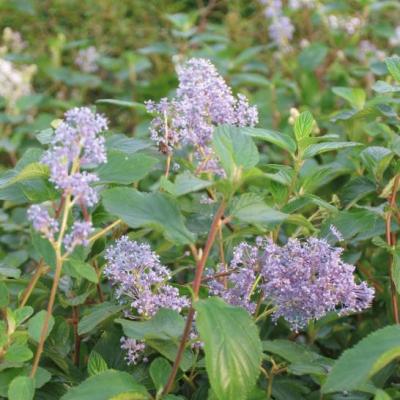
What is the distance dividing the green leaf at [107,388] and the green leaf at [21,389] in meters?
0.04

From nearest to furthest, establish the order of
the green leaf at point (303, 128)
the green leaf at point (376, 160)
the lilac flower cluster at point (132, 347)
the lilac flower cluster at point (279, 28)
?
the lilac flower cluster at point (132, 347), the green leaf at point (303, 128), the green leaf at point (376, 160), the lilac flower cluster at point (279, 28)

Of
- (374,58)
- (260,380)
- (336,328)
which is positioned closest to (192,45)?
(374,58)

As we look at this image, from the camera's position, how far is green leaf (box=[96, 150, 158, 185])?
3.34ft

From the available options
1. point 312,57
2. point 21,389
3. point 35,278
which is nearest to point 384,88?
point 35,278

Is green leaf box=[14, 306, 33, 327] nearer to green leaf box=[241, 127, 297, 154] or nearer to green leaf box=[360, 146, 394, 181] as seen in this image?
green leaf box=[241, 127, 297, 154]

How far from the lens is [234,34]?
11.9 feet

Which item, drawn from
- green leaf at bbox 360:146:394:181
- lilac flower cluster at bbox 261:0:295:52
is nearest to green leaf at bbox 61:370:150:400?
green leaf at bbox 360:146:394:181

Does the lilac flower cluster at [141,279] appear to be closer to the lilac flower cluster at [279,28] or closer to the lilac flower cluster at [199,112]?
the lilac flower cluster at [199,112]

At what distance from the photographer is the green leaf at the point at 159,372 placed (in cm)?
98

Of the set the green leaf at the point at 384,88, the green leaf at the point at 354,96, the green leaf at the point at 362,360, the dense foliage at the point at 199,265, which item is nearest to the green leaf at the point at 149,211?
the dense foliage at the point at 199,265

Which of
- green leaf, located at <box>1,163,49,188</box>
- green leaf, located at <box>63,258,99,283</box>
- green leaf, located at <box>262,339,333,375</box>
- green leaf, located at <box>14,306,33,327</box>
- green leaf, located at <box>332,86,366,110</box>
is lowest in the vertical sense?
green leaf, located at <box>262,339,333,375</box>

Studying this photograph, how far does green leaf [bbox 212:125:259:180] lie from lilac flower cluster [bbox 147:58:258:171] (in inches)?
4.4

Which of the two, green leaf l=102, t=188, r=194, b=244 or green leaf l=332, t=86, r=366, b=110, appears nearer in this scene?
green leaf l=102, t=188, r=194, b=244

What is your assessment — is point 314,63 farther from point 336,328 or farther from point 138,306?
point 138,306
